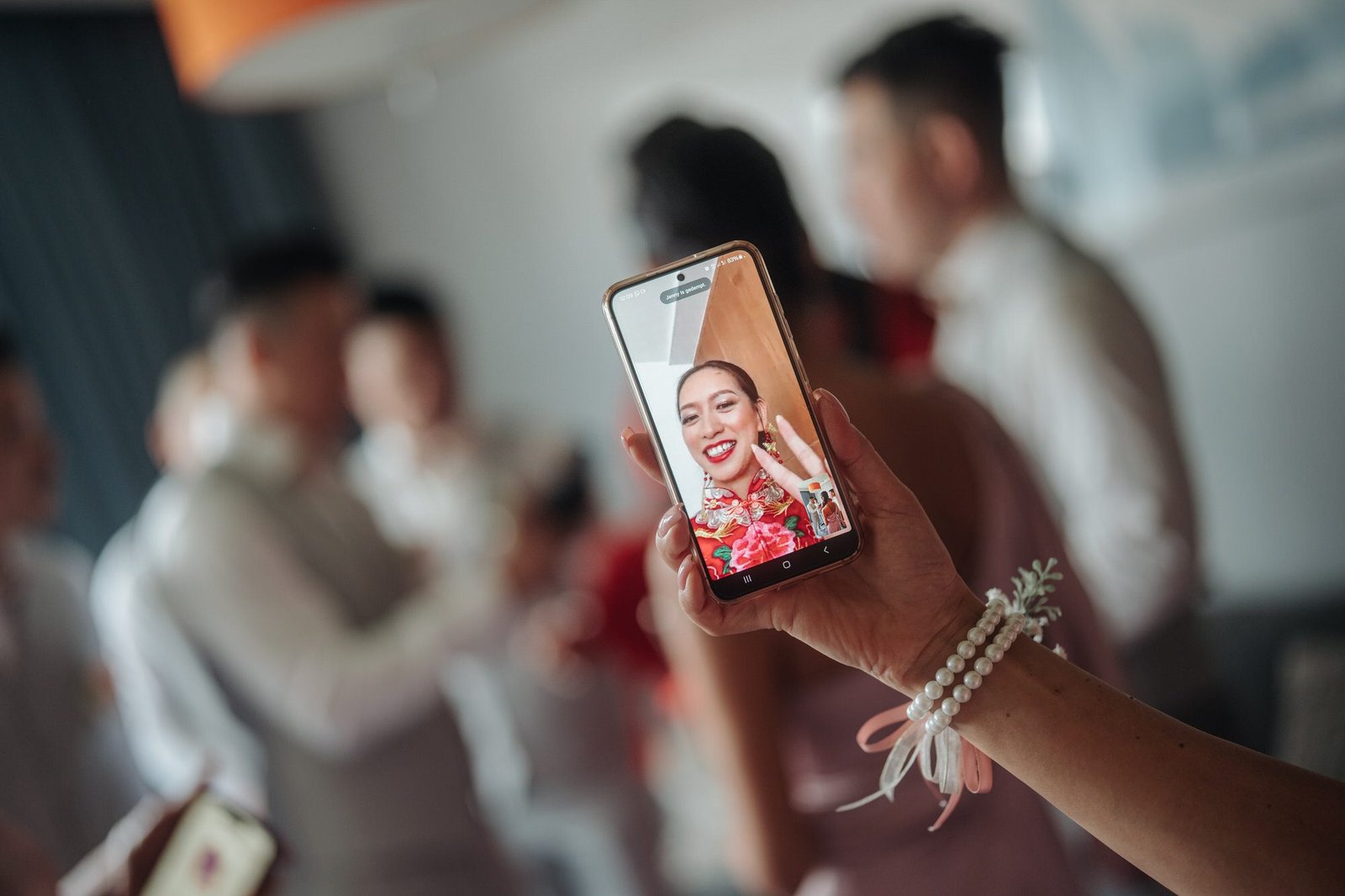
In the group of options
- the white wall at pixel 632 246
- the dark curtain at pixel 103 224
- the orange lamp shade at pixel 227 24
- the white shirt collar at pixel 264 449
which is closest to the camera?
the orange lamp shade at pixel 227 24

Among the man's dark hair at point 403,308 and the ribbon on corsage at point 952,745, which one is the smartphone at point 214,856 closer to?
the ribbon on corsage at point 952,745

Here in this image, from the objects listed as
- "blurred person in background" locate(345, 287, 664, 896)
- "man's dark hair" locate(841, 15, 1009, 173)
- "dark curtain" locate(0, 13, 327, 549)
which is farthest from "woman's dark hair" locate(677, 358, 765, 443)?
"dark curtain" locate(0, 13, 327, 549)

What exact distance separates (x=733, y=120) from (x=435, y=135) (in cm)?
291

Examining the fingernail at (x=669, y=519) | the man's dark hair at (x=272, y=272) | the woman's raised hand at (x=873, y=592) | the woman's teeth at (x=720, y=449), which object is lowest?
the woman's raised hand at (x=873, y=592)

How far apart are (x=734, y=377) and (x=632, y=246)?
785 mm

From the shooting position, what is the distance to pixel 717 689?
0.69 m

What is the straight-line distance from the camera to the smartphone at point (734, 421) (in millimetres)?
383

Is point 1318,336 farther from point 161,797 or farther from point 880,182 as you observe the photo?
point 161,797

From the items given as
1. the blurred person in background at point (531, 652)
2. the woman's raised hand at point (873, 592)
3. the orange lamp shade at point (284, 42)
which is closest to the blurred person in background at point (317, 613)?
the blurred person in background at point (531, 652)

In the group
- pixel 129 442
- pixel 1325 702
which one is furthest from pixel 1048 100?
pixel 129 442

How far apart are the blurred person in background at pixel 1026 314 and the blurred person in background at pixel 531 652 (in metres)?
0.71

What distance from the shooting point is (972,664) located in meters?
0.39

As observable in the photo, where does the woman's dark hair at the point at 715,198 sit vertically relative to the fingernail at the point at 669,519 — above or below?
above

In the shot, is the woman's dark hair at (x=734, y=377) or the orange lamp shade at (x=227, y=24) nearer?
the woman's dark hair at (x=734, y=377)
